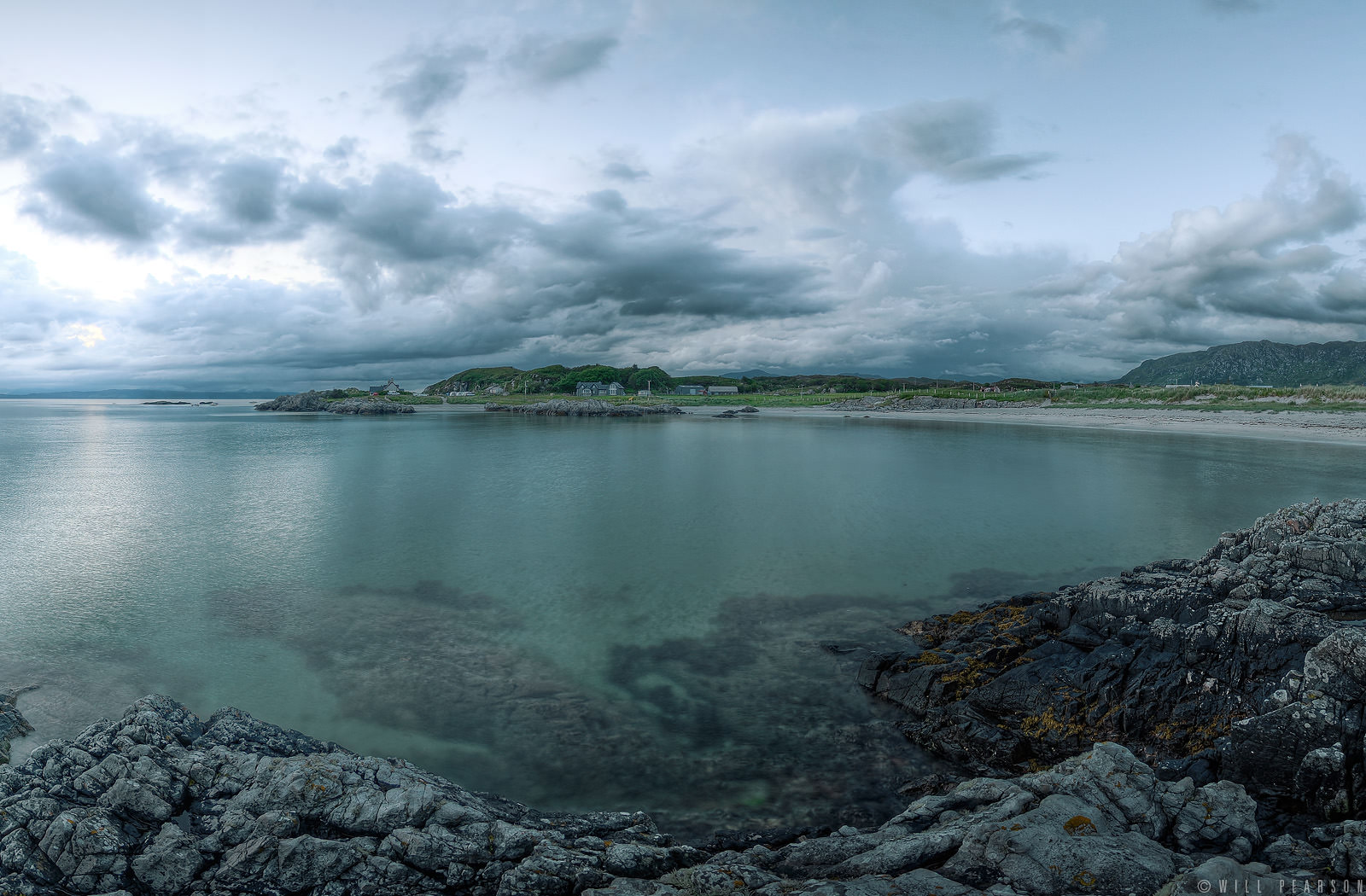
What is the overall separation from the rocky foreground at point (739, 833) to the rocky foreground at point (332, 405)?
11846cm

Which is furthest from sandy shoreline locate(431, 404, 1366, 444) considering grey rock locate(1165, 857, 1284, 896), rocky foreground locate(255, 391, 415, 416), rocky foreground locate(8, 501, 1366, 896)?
rocky foreground locate(255, 391, 415, 416)

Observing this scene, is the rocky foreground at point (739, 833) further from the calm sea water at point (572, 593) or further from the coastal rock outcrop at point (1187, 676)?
the calm sea water at point (572, 593)

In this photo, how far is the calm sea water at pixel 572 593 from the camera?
6864 millimetres

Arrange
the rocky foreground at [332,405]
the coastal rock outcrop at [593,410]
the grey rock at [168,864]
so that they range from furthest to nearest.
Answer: the rocky foreground at [332,405], the coastal rock outcrop at [593,410], the grey rock at [168,864]

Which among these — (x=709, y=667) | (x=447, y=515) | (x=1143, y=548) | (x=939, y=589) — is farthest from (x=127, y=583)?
(x=1143, y=548)

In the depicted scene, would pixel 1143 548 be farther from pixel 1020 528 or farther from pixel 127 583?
pixel 127 583

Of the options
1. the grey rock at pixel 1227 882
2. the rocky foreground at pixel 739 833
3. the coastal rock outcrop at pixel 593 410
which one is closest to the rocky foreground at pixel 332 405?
the coastal rock outcrop at pixel 593 410

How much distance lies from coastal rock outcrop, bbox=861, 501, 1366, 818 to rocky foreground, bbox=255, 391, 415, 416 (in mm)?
119031

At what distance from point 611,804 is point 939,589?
Answer: 8796 mm

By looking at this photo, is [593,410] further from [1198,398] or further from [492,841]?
[492,841]

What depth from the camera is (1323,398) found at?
5247 centimetres

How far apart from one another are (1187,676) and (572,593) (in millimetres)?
9928

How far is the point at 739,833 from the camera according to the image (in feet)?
17.5

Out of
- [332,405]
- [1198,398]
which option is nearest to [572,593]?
[1198,398]
